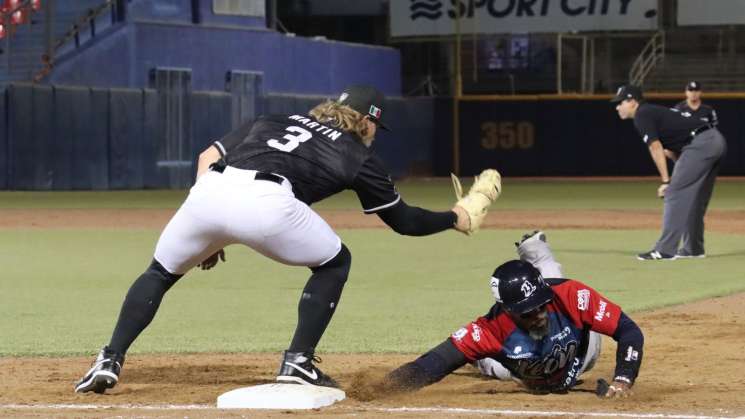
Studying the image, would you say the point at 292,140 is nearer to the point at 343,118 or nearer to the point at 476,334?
the point at 343,118

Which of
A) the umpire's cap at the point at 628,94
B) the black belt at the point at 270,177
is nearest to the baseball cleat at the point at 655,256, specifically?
the umpire's cap at the point at 628,94

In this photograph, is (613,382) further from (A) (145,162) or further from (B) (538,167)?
(B) (538,167)

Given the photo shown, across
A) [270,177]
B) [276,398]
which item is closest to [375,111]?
[270,177]

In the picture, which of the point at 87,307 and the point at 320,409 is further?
the point at 87,307

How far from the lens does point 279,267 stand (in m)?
13.9

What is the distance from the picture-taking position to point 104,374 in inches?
256

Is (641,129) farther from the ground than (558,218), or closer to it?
farther from the ground

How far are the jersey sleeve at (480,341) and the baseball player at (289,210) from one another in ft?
1.63

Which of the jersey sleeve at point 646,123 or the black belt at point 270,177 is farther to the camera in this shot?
the jersey sleeve at point 646,123

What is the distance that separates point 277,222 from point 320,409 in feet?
2.71

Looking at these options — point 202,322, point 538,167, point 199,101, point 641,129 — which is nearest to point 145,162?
point 199,101

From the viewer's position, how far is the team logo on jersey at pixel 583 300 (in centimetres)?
647

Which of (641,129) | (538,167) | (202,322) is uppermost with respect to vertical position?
(641,129)

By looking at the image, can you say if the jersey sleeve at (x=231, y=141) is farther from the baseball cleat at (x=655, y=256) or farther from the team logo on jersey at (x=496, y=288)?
the baseball cleat at (x=655, y=256)
